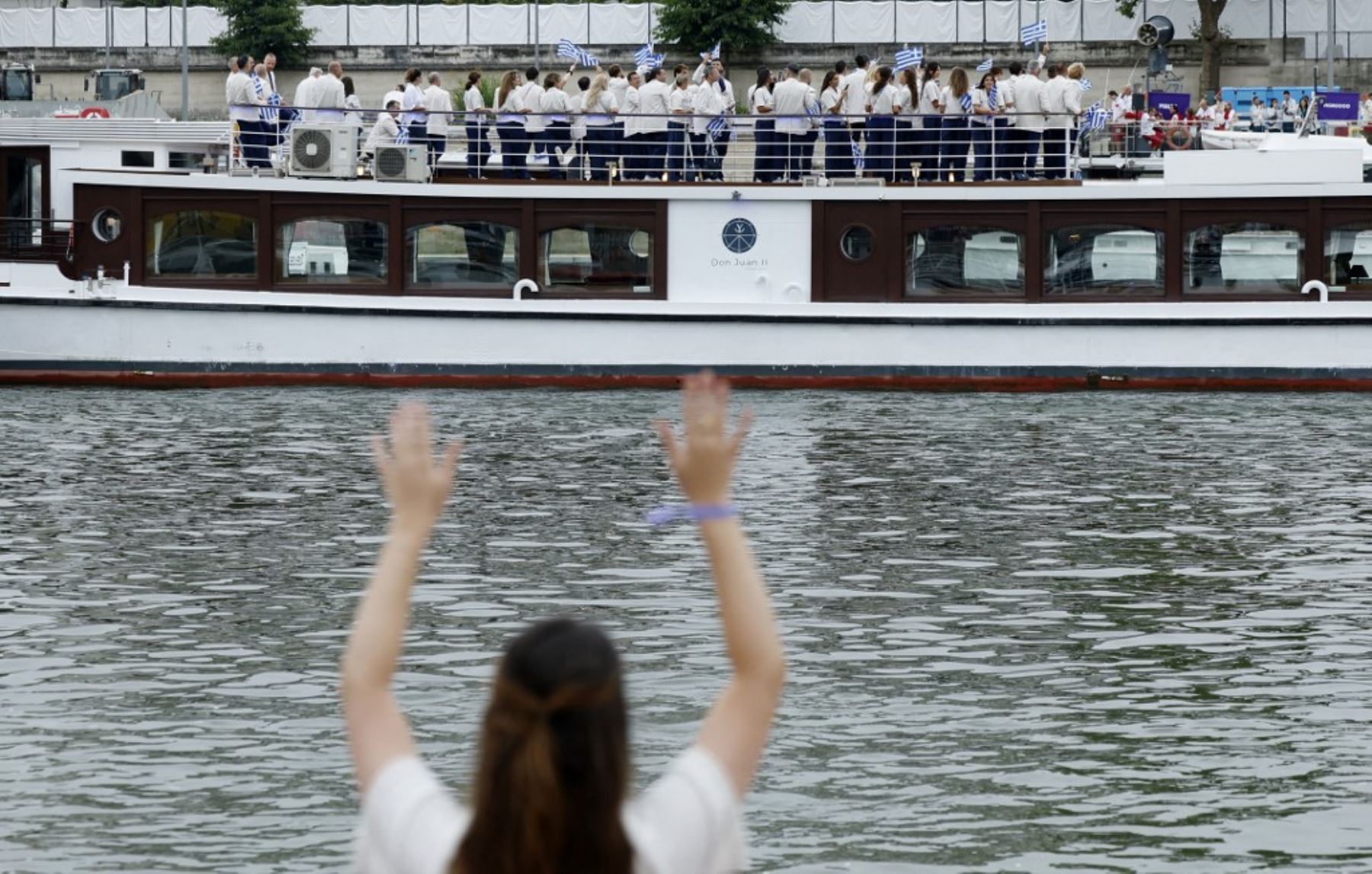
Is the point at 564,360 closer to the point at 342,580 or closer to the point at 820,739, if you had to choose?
the point at 342,580

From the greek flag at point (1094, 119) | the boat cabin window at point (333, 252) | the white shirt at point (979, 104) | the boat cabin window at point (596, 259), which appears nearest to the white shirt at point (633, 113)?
the boat cabin window at point (596, 259)

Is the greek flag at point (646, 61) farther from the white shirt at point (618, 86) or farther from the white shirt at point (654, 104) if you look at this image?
the white shirt at point (654, 104)

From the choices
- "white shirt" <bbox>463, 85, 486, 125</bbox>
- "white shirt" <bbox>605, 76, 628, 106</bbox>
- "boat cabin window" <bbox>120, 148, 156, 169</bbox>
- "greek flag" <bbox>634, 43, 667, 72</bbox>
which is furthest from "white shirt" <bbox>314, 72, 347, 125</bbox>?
"greek flag" <bbox>634, 43, 667, 72</bbox>

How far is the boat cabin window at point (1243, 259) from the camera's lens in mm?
28844

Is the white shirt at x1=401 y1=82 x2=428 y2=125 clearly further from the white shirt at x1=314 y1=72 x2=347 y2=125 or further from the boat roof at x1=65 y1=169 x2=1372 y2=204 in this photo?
the boat roof at x1=65 y1=169 x2=1372 y2=204

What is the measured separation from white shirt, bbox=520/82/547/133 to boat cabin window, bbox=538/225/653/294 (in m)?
1.48

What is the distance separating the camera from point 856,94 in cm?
2991

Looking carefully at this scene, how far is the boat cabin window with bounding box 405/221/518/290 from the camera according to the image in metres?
29.3

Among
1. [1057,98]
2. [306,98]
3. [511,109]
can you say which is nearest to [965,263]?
[1057,98]

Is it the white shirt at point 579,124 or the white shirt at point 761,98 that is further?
the white shirt at point 761,98

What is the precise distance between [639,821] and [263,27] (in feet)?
255

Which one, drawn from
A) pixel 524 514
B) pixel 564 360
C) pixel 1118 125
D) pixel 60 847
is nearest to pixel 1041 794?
pixel 60 847

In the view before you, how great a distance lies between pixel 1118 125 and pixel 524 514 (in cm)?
1603

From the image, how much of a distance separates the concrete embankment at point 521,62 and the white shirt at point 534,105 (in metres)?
41.2
